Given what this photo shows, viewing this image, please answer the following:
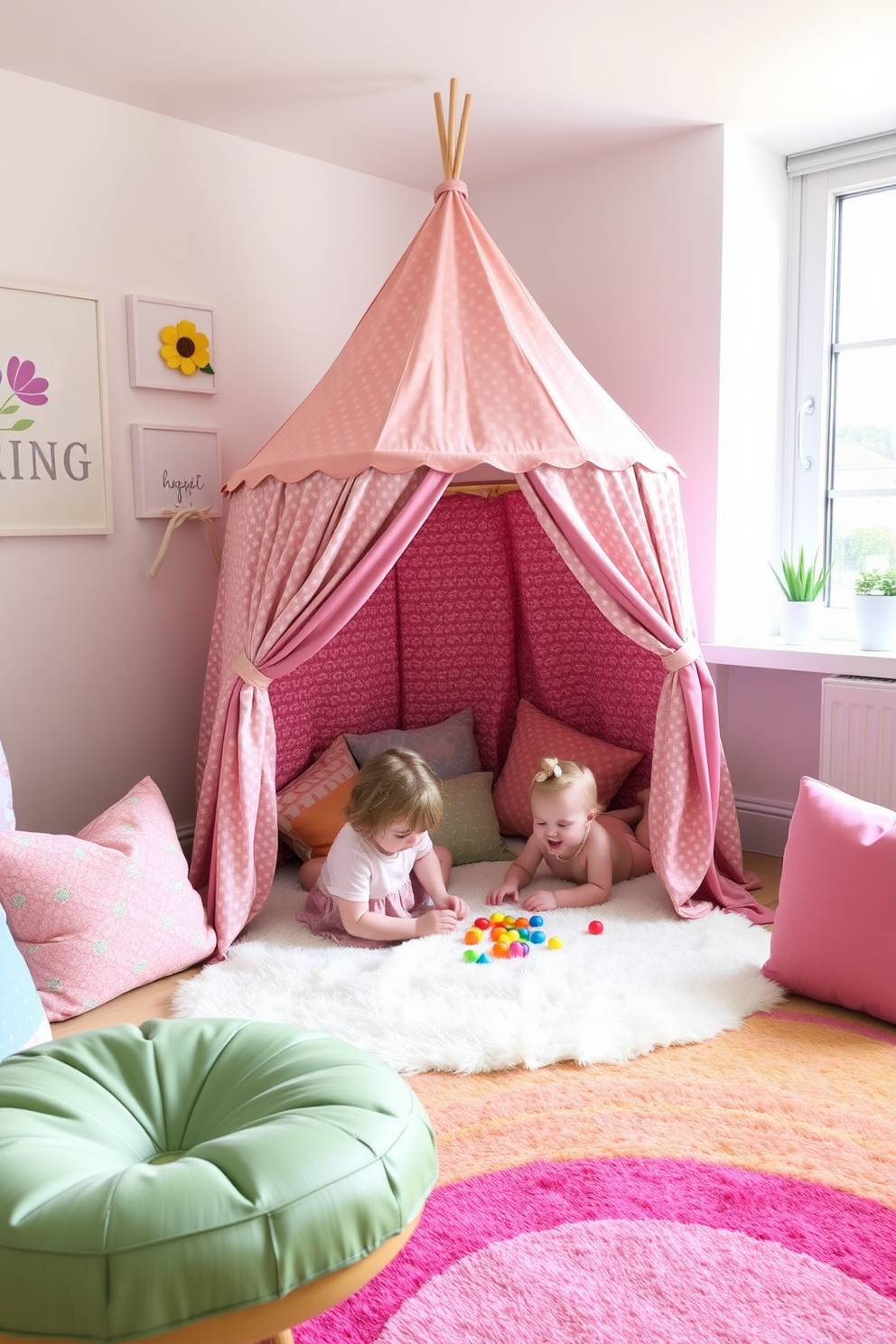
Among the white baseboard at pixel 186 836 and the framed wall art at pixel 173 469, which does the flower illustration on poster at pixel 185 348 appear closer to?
the framed wall art at pixel 173 469

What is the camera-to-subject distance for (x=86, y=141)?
9.68ft

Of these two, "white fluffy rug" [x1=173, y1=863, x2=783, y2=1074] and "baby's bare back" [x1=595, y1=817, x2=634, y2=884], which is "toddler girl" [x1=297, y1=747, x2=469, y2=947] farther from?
"baby's bare back" [x1=595, y1=817, x2=634, y2=884]

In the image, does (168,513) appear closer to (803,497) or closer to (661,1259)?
(803,497)

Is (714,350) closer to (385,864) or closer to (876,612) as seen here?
(876,612)

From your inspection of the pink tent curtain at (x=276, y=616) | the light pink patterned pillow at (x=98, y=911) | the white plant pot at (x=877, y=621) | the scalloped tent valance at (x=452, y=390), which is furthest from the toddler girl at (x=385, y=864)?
the white plant pot at (x=877, y=621)

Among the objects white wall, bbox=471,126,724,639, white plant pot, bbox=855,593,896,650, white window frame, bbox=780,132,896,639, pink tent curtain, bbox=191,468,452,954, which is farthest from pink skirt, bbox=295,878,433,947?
white window frame, bbox=780,132,896,639

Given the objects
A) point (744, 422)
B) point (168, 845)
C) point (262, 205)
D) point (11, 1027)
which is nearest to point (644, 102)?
point (744, 422)

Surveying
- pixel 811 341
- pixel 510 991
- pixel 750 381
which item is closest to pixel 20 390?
pixel 510 991

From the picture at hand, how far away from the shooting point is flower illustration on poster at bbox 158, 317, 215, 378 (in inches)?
125

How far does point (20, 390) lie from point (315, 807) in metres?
1.38

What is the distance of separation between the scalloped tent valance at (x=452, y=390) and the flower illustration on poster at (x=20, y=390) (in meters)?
0.55

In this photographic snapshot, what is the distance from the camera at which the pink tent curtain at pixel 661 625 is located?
9.04 ft

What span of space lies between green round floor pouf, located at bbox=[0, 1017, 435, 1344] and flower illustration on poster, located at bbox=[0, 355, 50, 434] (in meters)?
1.88

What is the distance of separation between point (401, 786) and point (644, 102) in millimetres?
2097
